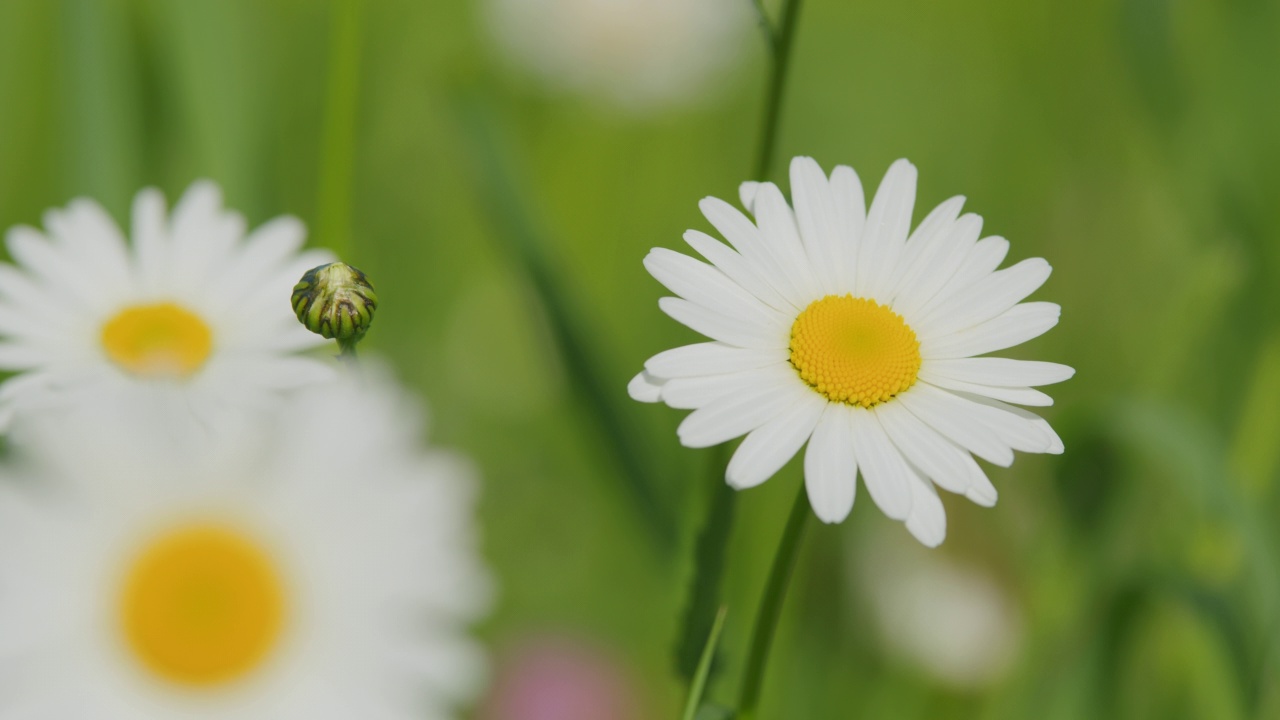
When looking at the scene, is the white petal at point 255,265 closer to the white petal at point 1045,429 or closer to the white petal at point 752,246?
the white petal at point 752,246

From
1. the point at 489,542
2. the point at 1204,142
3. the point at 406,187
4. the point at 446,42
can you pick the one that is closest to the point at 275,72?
the point at 406,187

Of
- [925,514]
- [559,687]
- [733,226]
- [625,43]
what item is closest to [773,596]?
[925,514]

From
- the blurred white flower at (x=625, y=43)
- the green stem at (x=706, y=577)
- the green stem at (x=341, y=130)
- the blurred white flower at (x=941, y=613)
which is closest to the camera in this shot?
the green stem at (x=706, y=577)

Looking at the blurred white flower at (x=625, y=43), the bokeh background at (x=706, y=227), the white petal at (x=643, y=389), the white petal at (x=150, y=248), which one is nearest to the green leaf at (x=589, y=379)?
the bokeh background at (x=706, y=227)

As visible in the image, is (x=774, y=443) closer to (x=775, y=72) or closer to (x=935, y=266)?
(x=935, y=266)

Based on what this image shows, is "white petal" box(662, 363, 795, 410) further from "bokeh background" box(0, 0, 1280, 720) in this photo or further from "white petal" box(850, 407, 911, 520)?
"bokeh background" box(0, 0, 1280, 720)
